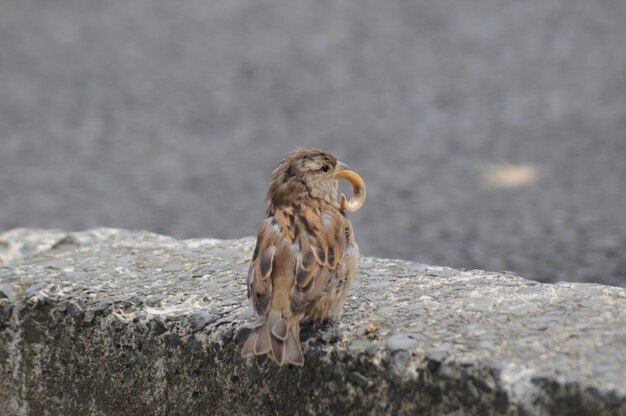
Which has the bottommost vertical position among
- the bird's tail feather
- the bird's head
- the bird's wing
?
the bird's tail feather

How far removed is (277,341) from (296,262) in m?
0.35

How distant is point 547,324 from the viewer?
3035 millimetres

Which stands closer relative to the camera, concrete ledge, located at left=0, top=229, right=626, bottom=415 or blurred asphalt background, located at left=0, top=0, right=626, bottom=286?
concrete ledge, located at left=0, top=229, right=626, bottom=415

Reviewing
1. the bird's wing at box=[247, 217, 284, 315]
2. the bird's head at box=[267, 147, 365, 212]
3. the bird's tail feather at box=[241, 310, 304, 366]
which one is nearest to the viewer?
the bird's tail feather at box=[241, 310, 304, 366]

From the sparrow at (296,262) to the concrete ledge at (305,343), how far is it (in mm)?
108

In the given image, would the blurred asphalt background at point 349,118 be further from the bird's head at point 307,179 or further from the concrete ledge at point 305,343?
the concrete ledge at point 305,343

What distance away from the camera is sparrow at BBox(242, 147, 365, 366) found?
3.06m

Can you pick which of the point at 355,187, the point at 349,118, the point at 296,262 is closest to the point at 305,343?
the point at 296,262

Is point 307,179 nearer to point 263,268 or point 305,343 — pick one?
point 263,268

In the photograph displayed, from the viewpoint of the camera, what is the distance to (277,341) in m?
3.02

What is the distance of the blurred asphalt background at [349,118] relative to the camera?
738 centimetres

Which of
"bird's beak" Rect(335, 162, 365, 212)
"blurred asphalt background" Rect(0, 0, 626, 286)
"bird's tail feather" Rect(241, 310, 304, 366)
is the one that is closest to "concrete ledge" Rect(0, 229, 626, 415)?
"bird's tail feather" Rect(241, 310, 304, 366)

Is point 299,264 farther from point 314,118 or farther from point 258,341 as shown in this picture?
point 314,118

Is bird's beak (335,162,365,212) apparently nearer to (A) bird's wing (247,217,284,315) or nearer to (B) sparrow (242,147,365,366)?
(B) sparrow (242,147,365,366)
